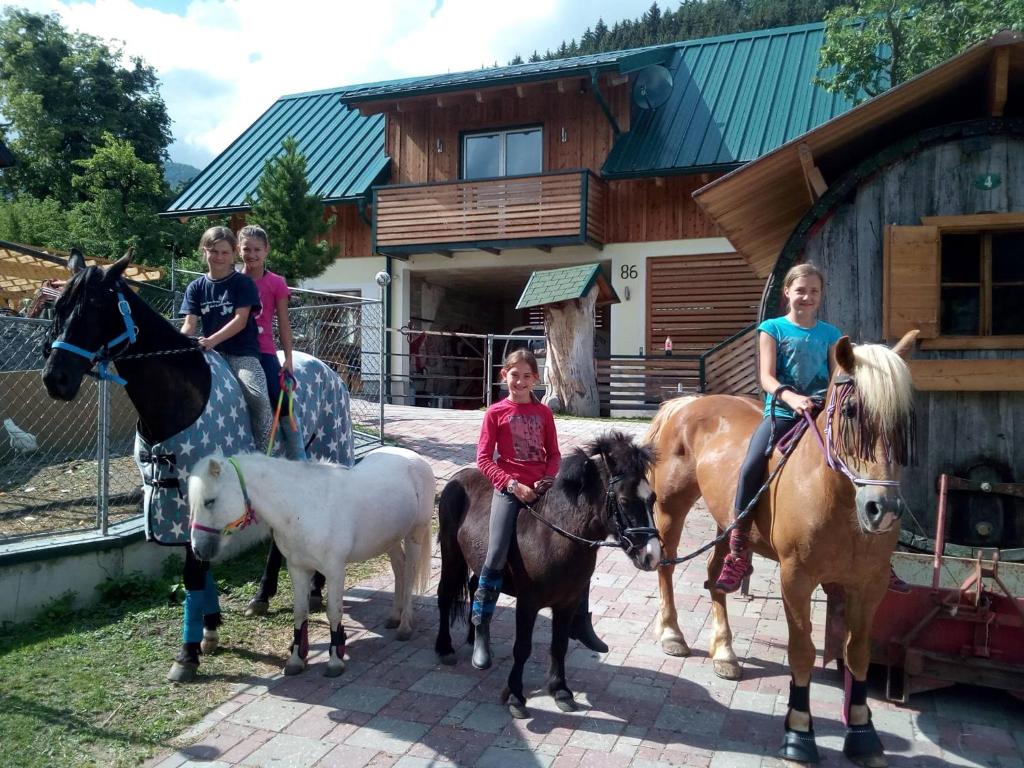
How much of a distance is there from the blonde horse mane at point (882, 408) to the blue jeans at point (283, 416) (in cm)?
338

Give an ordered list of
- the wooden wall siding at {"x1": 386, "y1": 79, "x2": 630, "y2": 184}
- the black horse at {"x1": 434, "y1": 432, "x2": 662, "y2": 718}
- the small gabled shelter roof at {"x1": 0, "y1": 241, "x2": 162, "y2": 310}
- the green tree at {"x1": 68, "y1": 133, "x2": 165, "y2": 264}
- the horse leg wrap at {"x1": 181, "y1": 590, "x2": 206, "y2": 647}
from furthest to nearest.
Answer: the green tree at {"x1": 68, "y1": 133, "x2": 165, "y2": 264} < the wooden wall siding at {"x1": 386, "y1": 79, "x2": 630, "y2": 184} < the small gabled shelter roof at {"x1": 0, "y1": 241, "x2": 162, "y2": 310} < the horse leg wrap at {"x1": 181, "y1": 590, "x2": 206, "y2": 647} < the black horse at {"x1": 434, "y1": 432, "x2": 662, "y2": 718}

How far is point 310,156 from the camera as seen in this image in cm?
2081

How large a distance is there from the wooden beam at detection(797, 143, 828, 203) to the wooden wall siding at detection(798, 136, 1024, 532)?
0.21 metres

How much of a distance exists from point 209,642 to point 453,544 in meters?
1.61

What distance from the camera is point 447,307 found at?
2175 cm

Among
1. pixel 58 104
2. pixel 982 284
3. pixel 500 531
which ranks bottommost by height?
pixel 500 531

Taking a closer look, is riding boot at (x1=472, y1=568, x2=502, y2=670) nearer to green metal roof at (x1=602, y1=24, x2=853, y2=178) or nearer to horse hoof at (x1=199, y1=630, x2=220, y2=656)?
horse hoof at (x1=199, y1=630, x2=220, y2=656)

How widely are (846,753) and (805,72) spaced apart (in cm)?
1857

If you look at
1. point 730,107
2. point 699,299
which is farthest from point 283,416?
point 730,107

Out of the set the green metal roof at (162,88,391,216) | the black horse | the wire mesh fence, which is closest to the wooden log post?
the wire mesh fence

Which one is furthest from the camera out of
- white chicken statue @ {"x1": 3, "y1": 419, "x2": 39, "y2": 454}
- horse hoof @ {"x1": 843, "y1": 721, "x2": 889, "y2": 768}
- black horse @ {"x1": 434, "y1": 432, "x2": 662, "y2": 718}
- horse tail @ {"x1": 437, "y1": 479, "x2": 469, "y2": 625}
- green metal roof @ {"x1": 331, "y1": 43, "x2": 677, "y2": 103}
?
green metal roof @ {"x1": 331, "y1": 43, "x2": 677, "y2": 103}

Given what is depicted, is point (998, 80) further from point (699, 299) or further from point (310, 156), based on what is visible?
point (310, 156)

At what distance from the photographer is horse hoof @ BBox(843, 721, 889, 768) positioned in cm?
328

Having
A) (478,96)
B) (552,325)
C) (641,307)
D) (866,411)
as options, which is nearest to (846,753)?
(866,411)
